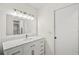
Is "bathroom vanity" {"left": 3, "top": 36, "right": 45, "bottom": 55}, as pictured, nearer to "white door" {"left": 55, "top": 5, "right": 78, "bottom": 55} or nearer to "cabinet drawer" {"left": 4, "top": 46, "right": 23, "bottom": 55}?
"cabinet drawer" {"left": 4, "top": 46, "right": 23, "bottom": 55}

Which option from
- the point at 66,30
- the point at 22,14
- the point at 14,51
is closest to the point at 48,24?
the point at 66,30

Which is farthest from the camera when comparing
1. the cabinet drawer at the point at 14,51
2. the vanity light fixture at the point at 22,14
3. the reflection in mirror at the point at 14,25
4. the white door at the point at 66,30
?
the vanity light fixture at the point at 22,14

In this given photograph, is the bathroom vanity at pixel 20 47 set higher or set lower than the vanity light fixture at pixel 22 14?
lower

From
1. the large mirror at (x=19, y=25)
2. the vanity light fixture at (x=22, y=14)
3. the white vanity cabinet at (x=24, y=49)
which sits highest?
the vanity light fixture at (x=22, y=14)

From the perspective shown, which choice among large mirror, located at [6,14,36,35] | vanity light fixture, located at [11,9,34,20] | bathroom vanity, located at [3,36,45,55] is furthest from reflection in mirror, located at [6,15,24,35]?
bathroom vanity, located at [3,36,45,55]

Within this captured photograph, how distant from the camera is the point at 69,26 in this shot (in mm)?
1753

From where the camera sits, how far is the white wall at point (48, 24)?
2197 millimetres

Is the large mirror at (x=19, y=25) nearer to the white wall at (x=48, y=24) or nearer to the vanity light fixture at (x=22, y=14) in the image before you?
the vanity light fixture at (x=22, y=14)

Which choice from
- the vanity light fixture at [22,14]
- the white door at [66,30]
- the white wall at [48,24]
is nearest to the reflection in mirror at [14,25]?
the vanity light fixture at [22,14]

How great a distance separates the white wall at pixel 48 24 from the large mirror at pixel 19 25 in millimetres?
399

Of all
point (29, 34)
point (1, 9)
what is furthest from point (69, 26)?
point (1, 9)

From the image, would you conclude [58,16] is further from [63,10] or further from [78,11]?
[78,11]

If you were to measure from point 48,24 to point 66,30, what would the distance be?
76 centimetres

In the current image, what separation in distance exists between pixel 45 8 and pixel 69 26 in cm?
126
